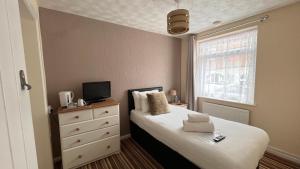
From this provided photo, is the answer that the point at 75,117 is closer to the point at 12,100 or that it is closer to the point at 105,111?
the point at 105,111

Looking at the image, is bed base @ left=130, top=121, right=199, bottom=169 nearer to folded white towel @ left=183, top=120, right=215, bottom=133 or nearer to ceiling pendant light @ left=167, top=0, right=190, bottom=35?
folded white towel @ left=183, top=120, right=215, bottom=133

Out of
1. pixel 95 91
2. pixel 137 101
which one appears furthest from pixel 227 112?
pixel 95 91

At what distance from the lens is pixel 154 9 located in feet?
7.18

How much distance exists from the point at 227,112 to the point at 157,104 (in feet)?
5.21

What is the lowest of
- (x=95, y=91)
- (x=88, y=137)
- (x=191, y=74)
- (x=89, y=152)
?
(x=89, y=152)

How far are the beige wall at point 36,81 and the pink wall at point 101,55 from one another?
17.3 inches

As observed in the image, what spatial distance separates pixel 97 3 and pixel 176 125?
2.12 metres

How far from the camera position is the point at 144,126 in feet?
7.78

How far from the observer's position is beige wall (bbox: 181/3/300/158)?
83.2 inches

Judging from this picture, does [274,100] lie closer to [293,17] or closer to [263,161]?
[263,161]

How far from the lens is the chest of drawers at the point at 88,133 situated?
198cm

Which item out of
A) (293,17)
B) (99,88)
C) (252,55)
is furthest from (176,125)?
(293,17)

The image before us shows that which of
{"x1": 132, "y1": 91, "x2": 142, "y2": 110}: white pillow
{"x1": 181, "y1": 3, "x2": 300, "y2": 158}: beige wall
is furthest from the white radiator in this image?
{"x1": 132, "y1": 91, "x2": 142, "y2": 110}: white pillow


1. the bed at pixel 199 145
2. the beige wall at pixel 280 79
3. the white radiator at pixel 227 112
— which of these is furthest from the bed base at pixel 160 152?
the beige wall at pixel 280 79
